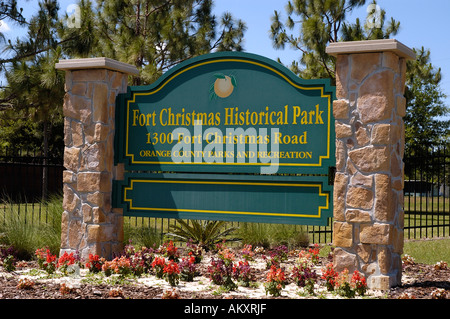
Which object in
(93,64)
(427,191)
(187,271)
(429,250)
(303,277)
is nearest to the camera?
(303,277)

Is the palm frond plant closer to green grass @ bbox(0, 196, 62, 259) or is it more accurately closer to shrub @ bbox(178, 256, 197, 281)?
green grass @ bbox(0, 196, 62, 259)

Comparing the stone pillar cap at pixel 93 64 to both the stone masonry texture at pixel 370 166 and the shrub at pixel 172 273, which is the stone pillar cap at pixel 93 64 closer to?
the shrub at pixel 172 273

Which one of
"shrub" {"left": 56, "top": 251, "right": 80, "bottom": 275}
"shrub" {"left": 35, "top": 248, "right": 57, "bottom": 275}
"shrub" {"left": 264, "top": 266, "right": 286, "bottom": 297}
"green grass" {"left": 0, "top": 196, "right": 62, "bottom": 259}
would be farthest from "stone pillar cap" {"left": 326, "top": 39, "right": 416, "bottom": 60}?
"green grass" {"left": 0, "top": 196, "right": 62, "bottom": 259}

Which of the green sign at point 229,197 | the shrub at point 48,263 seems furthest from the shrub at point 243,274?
the shrub at point 48,263

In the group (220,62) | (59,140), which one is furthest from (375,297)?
(59,140)

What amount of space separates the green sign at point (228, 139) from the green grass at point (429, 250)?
3.07 metres

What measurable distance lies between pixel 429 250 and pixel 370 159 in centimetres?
461

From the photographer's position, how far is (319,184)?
6.61 m

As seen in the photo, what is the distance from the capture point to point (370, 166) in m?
6.01

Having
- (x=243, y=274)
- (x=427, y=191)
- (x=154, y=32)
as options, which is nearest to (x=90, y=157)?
(x=243, y=274)

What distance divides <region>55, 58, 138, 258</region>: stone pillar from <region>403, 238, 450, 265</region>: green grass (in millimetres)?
4947

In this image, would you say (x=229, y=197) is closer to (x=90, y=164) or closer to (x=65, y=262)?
(x=90, y=164)

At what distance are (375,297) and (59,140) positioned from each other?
25.4 meters

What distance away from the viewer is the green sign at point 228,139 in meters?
6.67
